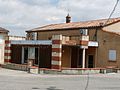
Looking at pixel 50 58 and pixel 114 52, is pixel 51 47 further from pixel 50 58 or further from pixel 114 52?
pixel 114 52

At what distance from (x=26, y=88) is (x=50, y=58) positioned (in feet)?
59.5

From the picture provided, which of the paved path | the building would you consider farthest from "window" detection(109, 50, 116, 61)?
the paved path

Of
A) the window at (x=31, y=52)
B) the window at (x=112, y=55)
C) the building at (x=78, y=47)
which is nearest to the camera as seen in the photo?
the building at (x=78, y=47)

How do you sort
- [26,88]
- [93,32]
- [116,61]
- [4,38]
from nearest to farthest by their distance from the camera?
1. [26,88]
2. [116,61]
3. [93,32]
4. [4,38]

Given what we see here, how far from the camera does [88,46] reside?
1363 inches

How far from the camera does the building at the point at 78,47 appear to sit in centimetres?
3306

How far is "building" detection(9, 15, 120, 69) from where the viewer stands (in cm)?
3306

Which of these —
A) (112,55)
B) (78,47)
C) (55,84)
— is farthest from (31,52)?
(55,84)

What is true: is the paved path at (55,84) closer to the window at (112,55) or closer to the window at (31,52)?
the window at (112,55)

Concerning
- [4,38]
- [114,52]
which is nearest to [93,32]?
[114,52]

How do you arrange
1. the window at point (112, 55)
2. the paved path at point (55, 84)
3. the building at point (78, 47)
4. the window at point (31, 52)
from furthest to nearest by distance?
the window at point (31, 52), the window at point (112, 55), the building at point (78, 47), the paved path at point (55, 84)

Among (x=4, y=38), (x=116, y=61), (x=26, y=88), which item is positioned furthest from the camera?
(x=4, y=38)

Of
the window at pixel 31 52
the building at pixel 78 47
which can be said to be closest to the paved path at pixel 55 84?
the building at pixel 78 47

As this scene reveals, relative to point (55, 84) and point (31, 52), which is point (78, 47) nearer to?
point (31, 52)
